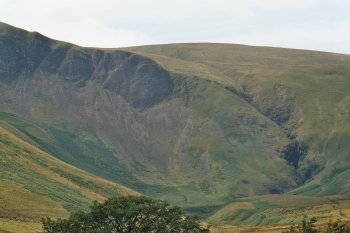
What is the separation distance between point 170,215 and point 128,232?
9120mm

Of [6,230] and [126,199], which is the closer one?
[126,199]

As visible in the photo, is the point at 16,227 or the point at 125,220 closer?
the point at 125,220

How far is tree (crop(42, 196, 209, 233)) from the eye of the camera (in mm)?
106438

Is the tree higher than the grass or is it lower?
higher

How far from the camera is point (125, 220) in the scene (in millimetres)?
109438

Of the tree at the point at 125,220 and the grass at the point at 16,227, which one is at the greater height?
the tree at the point at 125,220

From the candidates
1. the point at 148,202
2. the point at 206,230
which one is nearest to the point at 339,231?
the point at 206,230

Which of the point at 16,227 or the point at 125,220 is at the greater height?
the point at 125,220

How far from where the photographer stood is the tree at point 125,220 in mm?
106438

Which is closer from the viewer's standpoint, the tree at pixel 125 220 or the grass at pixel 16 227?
the tree at pixel 125 220

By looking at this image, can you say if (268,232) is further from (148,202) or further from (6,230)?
(148,202)

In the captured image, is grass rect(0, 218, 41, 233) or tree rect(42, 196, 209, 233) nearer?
tree rect(42, 196, 209, 233)

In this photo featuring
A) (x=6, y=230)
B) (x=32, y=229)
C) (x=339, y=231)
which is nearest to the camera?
(x=339, y=231)

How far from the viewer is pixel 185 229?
114000mm
